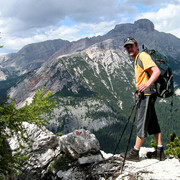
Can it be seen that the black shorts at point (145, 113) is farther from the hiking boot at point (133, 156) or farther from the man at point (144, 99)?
the hiking boot at point (133, 156)

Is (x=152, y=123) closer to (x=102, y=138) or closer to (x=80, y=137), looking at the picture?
(x=80, y=137)

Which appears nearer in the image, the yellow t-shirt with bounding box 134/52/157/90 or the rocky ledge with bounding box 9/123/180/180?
the yellow t-shirt with bounding box 134/52/157/90

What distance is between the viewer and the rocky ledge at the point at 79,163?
7156mm

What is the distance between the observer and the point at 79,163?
9555 mm

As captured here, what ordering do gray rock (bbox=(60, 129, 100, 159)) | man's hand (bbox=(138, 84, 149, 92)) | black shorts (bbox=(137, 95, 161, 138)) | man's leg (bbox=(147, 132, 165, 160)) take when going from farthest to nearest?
gray rock (bbox=(60, 129, 100, 159))
man's leg (bbox=(147, 132, 165, 160))
black shorts (bbox=(137, 95, 161, 138))
man's hand (bbox=(138, 84, 149, 92))

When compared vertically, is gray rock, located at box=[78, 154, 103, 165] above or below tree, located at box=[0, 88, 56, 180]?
below

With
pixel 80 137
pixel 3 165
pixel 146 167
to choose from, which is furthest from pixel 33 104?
pixel 146 167

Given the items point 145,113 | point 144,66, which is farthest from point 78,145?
point 144,66

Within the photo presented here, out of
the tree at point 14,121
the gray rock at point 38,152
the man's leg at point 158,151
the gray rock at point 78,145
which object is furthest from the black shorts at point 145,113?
the gray rock at point 38,152

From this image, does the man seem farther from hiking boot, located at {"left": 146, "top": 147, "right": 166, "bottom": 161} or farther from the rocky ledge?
the rocky ledge

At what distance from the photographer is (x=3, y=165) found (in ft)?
22.6

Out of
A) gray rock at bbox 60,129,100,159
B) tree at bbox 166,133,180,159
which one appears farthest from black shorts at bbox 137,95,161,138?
gray rock at bbox 60,129,100,159

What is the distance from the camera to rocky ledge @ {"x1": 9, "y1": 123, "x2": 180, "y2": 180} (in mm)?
7156

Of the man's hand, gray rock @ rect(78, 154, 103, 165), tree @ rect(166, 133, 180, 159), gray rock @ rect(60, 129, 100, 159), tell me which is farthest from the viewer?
gray rock @ rect(60, 129, 100, 159)
